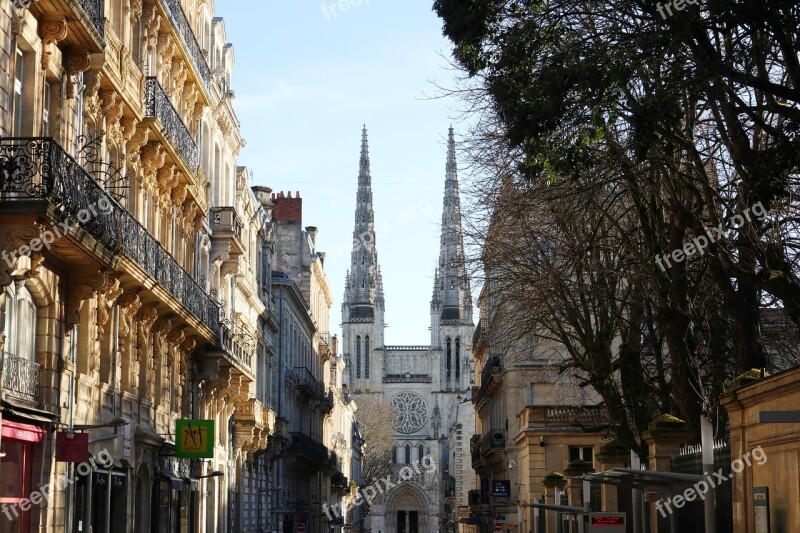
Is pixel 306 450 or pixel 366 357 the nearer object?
pixel 306 450

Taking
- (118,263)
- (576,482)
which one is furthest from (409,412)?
(118,263)

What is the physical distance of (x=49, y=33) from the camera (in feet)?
62.3

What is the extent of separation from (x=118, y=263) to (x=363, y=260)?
176207mm

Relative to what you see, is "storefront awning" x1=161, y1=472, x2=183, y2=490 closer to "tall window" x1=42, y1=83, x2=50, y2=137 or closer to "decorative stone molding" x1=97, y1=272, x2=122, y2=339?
"decorative stone molding" x1=97, y1=272, x2=122, y2=339

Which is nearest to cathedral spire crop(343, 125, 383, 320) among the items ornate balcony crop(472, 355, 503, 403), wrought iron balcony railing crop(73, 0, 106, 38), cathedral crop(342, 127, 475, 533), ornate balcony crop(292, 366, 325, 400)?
cathedral crop(342, 127, 475, 533)

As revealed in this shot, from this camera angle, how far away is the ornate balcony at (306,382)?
59.5 m

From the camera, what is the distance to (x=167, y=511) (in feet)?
98.3

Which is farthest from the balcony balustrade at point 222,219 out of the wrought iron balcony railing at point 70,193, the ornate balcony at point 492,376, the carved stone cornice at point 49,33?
the ornate balcony at point 492,376

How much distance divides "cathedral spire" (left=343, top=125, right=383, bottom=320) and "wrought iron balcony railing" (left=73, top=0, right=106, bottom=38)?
174355 millimetres

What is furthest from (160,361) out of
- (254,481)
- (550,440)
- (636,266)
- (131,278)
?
(550,440)

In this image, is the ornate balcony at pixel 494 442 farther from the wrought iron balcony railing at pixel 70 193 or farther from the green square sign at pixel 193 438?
the wrought iron balcony railing at pixel 70 193

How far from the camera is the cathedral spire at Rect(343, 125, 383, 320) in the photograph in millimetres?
195875

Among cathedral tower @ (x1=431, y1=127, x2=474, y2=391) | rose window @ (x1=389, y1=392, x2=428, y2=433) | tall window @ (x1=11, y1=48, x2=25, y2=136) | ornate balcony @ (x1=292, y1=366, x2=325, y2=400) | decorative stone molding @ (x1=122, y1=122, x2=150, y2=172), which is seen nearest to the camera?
tall window @ (x1=11, y1=48, x2=25, y2=136)

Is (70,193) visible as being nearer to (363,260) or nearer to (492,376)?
(492,376)
